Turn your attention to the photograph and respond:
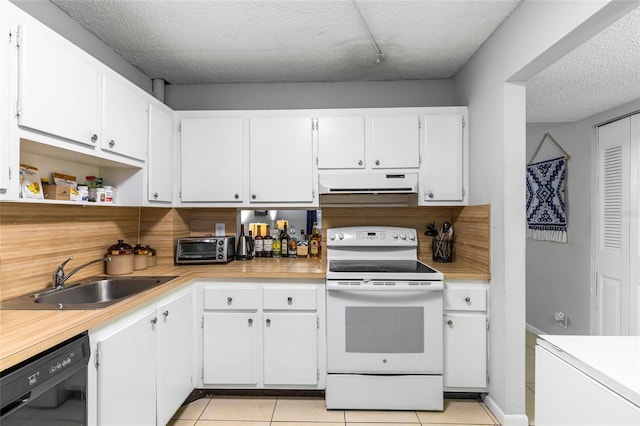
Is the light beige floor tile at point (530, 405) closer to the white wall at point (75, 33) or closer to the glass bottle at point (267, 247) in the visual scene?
the glass bottle at point (267, 247)

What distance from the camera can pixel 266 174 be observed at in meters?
2.61

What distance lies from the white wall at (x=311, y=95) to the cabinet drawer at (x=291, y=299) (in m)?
1.60

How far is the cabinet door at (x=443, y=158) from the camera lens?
2.54 meters

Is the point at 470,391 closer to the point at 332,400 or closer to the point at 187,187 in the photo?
the point at 332,400

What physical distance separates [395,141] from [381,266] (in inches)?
37.6

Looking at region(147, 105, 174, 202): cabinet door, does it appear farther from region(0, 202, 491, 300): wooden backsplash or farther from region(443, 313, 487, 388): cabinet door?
region(443, 313, 487, 388): cabinet door

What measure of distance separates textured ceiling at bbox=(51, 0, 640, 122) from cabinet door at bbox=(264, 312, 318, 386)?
1.87 metres

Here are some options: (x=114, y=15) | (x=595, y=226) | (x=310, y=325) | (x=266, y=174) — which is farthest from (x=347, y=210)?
(x=595, y=226)

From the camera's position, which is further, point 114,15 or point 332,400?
point 332,400

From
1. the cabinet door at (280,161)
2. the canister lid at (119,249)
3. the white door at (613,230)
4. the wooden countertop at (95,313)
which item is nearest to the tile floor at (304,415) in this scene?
the wooden countertop at (95,313)

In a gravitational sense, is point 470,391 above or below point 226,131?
below

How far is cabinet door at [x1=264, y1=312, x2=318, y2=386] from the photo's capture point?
226 centimetres

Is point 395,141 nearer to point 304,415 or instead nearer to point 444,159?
point 444,159

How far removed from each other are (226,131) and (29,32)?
53.1 inches
